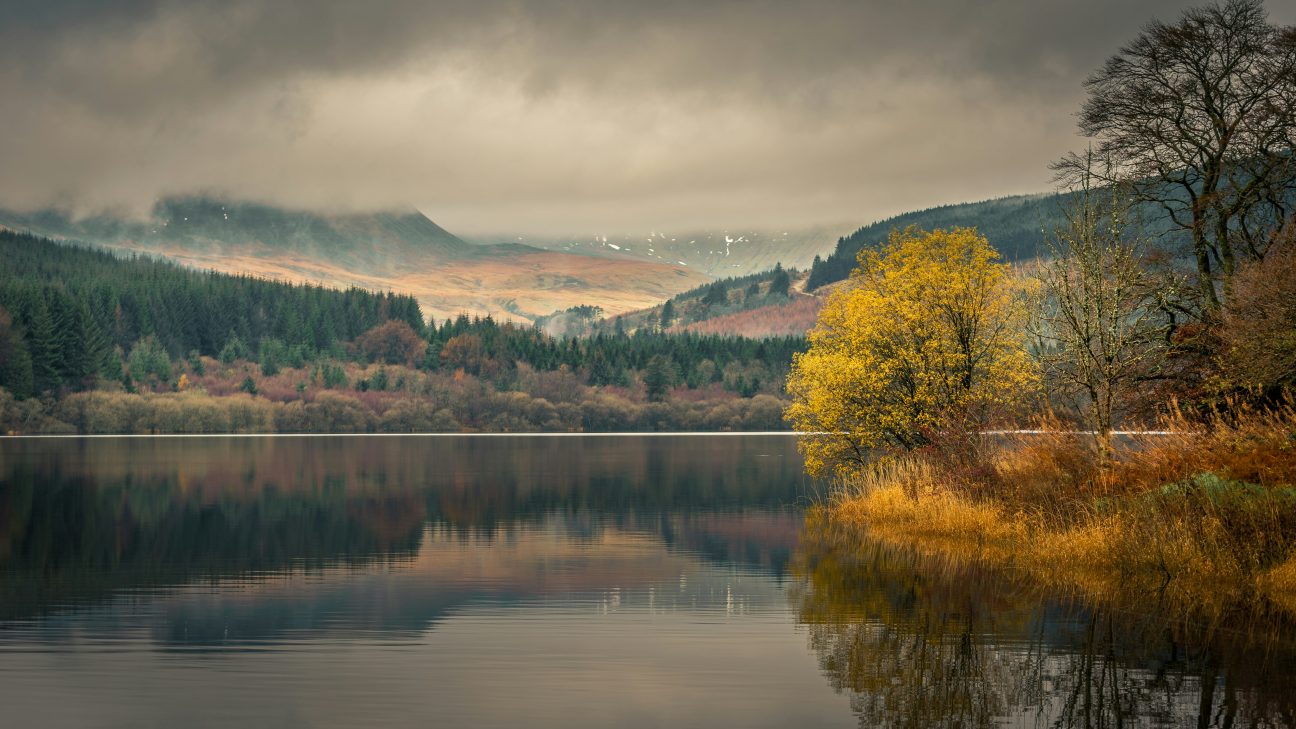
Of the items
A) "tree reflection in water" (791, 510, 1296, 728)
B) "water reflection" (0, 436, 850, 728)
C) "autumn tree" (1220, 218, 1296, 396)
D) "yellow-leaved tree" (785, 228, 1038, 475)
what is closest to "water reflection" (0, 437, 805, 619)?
"water reflection" (0, 436, 850, 728)

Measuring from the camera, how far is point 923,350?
1969 inches

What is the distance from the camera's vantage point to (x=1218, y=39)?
1970 inches

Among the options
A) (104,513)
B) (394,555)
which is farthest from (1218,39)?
(104,513)

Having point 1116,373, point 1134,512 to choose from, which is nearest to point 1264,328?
point 1116,373

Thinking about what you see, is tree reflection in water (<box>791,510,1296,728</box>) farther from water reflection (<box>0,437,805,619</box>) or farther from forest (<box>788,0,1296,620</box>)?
water reflection (<box>0,437,805,619</box>)

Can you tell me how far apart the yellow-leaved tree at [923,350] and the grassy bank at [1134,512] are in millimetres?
5545

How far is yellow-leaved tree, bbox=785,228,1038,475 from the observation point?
4938 centimetres

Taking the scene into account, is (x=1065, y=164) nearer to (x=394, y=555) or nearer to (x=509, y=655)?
(x=394, y=555)

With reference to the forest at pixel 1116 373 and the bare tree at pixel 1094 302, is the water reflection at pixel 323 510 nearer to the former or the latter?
the forest at pixel 1116 373

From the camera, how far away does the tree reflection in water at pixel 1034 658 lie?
18656mm

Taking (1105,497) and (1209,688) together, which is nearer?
(1209,688)

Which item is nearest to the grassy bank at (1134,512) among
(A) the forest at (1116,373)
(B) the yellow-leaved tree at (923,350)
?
(A) the forest at (1116,373)

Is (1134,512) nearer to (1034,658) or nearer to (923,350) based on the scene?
(1034,658)

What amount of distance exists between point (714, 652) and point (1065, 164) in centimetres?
3503
